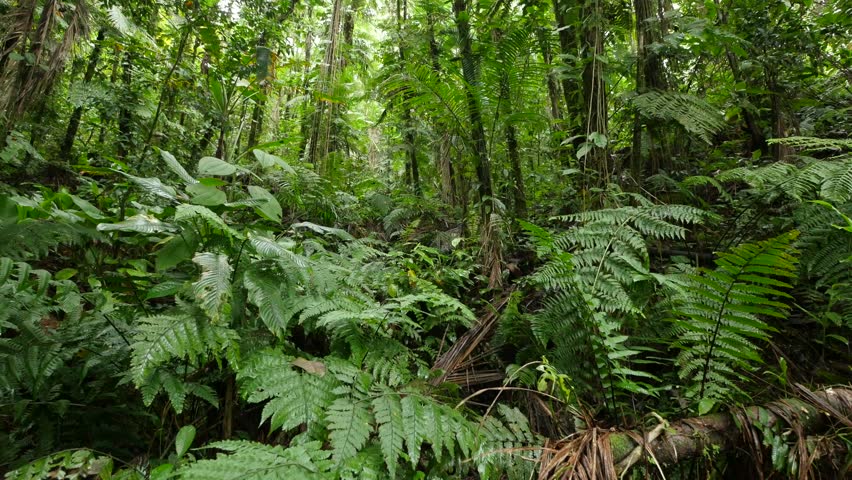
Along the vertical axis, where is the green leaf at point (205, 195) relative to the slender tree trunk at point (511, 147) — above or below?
below

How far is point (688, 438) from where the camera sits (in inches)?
48.5

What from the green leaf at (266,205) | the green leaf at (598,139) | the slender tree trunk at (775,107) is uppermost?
the slender tree trunk at (775,107)

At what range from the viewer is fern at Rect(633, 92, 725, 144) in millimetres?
2309

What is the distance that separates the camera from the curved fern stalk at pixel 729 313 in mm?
1247

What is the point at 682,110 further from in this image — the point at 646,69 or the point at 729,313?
the point at 729,313

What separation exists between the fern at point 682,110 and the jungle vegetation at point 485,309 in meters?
0.02

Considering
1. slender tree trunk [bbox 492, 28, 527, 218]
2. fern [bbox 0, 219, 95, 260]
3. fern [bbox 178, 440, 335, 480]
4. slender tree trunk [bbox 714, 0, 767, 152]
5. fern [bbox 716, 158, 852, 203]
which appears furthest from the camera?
slender tree trunk [bbox 714, 0, 767, 152]

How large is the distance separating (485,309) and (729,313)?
112cm

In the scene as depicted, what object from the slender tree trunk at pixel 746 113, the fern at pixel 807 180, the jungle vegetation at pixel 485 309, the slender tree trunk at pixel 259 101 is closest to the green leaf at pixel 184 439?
the jungle vegetation at pixel 485 309

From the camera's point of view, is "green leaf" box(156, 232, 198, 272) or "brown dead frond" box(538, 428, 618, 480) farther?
"green leaf" box(156, 232, 198, 272)

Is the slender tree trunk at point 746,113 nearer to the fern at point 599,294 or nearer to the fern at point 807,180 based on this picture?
the fern at point 807,180

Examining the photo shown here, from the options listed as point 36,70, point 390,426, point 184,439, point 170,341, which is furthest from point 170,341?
point 36,70

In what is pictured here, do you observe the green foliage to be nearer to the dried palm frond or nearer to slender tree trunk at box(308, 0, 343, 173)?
the dried palm frond

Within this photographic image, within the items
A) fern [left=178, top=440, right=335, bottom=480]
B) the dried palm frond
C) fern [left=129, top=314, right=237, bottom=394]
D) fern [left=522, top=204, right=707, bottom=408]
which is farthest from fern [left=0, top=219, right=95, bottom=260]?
the dried palm frond
